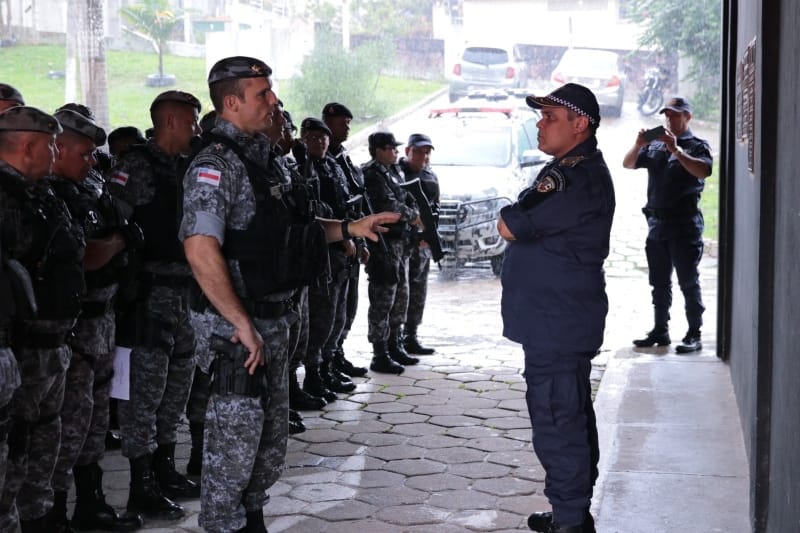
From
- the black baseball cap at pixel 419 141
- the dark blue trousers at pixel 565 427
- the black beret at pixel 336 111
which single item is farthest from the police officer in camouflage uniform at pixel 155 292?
the black baseball cap at pixel 419 141

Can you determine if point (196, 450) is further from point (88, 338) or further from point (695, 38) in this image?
point (695, 38)

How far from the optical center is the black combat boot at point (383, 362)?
806 cm

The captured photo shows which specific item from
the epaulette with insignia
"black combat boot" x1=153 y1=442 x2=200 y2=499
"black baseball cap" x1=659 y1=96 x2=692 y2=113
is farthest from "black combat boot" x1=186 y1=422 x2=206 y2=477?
"black baseball cap" x1=659 y1=96 x2=692 y2=113

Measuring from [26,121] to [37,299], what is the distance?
660 millimetres

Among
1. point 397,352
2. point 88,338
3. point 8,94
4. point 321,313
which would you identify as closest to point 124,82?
point 397,352

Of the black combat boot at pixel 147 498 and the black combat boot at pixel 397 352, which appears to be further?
the black combat boot at pixel 397 352

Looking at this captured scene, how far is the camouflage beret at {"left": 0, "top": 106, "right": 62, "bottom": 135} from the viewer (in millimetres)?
3807

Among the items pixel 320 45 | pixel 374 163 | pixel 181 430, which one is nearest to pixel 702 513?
pixel 181 430

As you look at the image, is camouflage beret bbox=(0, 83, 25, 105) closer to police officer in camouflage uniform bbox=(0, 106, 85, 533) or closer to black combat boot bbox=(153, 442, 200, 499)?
police officer in camouflage uniform bbox=(0, 106, 85, 533)

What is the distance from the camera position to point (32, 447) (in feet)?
13.2

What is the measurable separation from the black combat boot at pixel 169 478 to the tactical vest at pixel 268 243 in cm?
147

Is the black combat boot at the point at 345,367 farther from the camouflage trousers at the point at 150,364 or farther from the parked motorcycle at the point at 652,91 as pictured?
the parked motorcycle at the point at 652,91

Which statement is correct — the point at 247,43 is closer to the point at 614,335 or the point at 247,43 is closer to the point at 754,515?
the point at 614,335

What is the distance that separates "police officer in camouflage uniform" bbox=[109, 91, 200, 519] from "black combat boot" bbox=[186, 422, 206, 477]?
1.19ft
